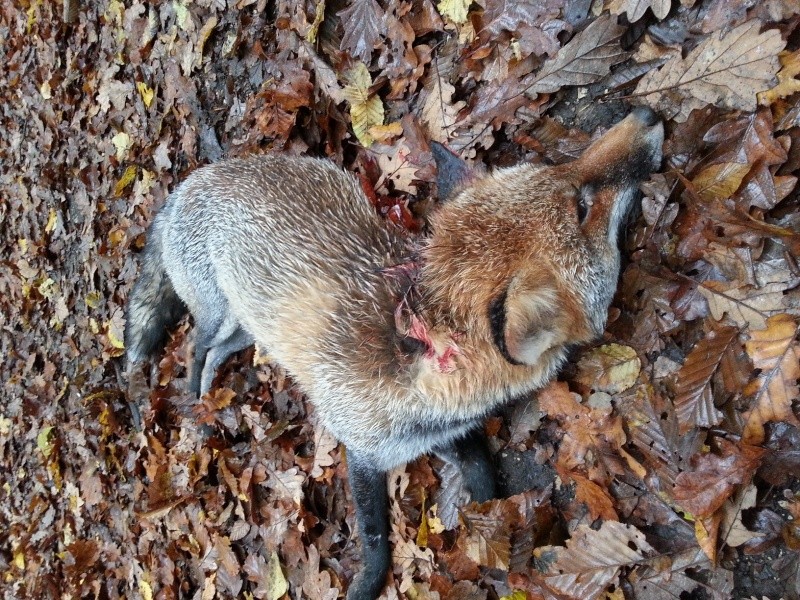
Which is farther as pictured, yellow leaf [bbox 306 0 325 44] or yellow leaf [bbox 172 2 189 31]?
yellow leaf [bbox 172 2 189 31]

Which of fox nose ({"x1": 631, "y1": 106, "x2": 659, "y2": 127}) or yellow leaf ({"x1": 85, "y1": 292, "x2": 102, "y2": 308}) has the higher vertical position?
fox nose ({"x1": 631, "y1": 106, "x2": 659, "y2": 127})

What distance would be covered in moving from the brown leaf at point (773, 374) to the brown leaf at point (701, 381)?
12 cm

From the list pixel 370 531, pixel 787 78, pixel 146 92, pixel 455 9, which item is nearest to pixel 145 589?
pixel 370 531

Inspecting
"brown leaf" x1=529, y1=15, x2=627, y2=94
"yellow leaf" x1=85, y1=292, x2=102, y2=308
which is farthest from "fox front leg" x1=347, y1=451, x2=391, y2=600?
"yellow leaf" x1=85, y1=292, x2=102, y2=308

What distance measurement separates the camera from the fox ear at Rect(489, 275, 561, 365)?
2.39 meters

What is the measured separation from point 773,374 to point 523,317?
3.82 feet

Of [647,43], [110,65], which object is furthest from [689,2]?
[110,65]

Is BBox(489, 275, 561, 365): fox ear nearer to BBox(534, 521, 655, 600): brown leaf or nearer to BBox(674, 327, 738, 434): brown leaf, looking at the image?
BBox(674, 327, 738, 434): brown leaf

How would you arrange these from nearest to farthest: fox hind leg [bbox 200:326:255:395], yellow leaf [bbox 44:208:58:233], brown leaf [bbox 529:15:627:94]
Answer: brown leaf [bbox 529:15:627:94] → fox hind leg [bbox 200:326:255:395] → yellow leaf [bbox 44:208:58:233]

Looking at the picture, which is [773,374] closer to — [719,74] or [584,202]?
[584,202]

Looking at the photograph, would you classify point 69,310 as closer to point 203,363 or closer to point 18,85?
point 203,363

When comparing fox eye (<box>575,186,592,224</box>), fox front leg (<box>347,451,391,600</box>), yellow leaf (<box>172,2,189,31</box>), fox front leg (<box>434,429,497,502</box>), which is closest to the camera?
fox eye (<box>575,186,592,224</box>)

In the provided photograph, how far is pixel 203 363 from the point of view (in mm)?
4754

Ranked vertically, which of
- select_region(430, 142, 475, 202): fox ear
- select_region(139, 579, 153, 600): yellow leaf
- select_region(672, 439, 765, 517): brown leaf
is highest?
select_region(430, 142, 475, 202): fox ear
